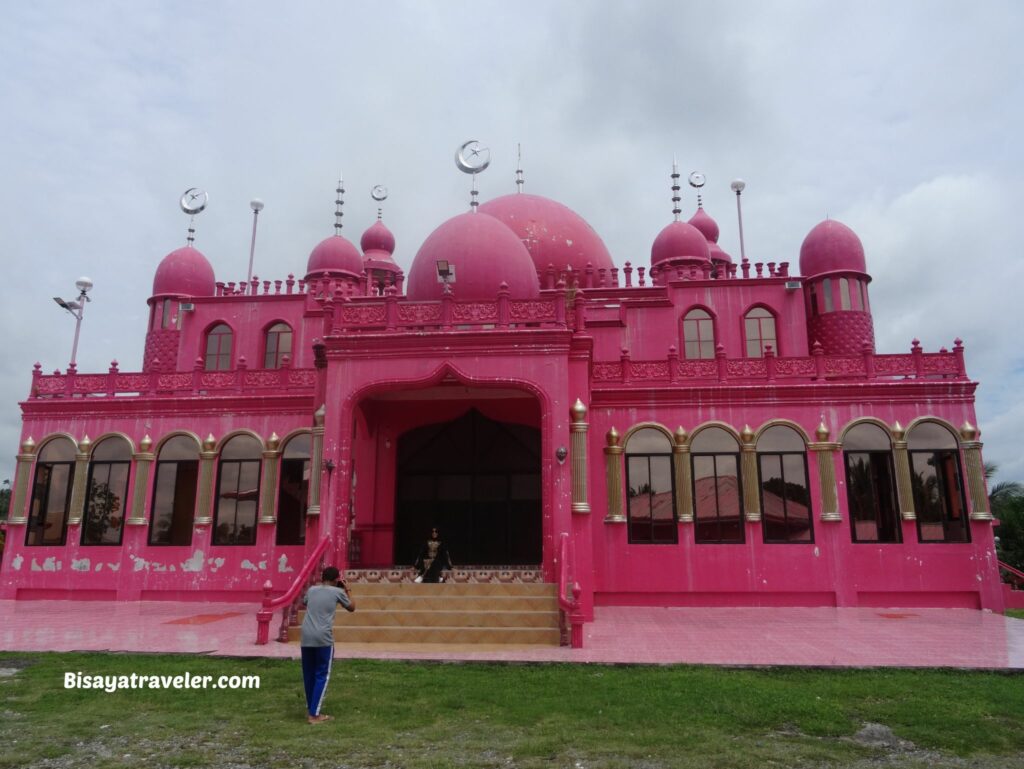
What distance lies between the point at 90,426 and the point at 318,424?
24.1ft

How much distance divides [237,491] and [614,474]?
8210mm

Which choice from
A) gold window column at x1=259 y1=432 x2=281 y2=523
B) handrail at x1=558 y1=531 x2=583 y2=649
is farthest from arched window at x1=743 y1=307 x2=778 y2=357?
gold window column at x1=259 y1=432 x2=281 y2=523

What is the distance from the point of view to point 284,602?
961cm

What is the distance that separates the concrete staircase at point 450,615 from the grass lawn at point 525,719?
172cm

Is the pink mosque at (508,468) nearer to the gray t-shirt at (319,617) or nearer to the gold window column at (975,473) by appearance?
the gold window column at (975,473)

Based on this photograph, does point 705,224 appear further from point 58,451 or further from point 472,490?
point 58,451

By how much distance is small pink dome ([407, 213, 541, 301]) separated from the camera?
14047mm

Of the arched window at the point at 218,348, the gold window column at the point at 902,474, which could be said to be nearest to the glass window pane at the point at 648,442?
the gold window column at the point at 902,474

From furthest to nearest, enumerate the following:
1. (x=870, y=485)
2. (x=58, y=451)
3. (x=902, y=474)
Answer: (x=58, y=451)
(x=870, y=485)
(x=902, y=474)

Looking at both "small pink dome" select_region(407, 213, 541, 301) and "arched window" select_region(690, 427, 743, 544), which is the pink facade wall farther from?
"small pink dome" select_region(407, 213, 541, 301)

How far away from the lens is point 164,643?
9414 millimetres

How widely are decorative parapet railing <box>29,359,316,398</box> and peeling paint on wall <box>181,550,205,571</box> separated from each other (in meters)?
3.62

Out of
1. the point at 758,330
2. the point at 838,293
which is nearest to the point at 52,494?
the point at 758,330

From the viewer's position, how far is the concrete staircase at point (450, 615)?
961cm
